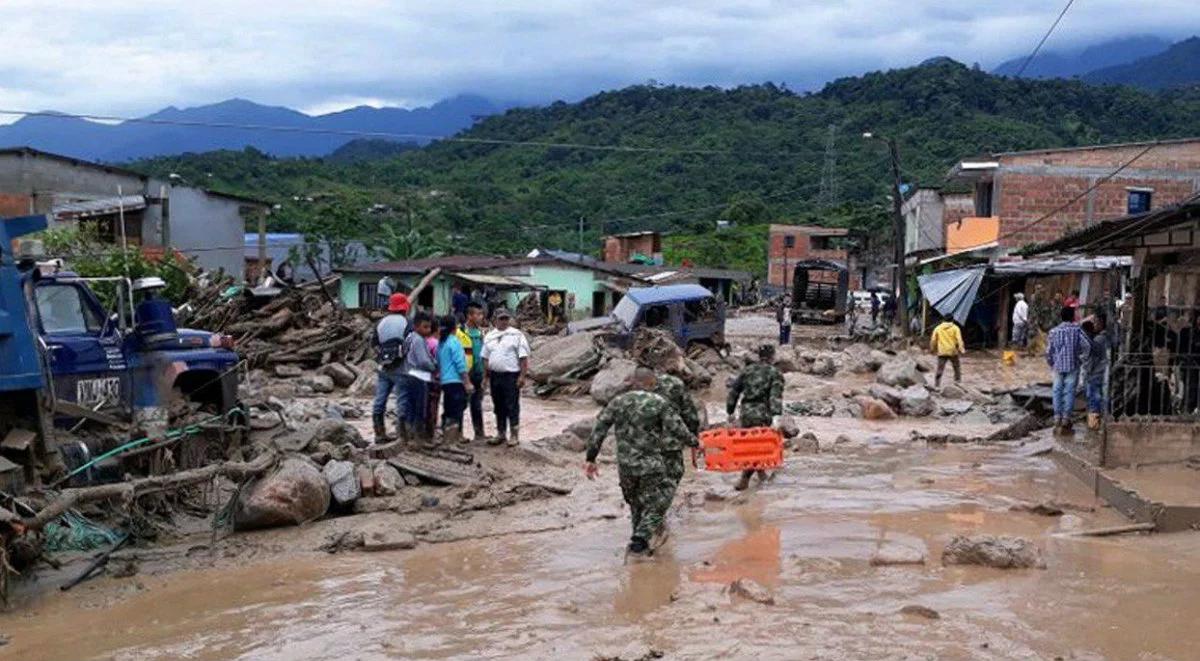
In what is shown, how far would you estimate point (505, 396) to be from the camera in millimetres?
13234

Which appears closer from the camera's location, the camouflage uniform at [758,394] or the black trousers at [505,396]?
the camouflage uniform at [758,394]

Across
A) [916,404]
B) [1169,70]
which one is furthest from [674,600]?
[1169,70]

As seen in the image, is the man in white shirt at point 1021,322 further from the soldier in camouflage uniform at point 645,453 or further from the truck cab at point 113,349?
the truck cab at point 113,349

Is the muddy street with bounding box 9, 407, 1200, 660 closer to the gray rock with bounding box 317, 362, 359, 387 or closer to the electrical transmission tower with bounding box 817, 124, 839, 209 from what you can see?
the gray rock with bounding box 317, 362, 359, 387

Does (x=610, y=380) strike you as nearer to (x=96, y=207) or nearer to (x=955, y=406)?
(x=955, y=406)

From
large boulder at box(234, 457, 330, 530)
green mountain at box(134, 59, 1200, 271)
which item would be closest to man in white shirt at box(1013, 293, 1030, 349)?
large boulder at box(234, 457, 330, 530)

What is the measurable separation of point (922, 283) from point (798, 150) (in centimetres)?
4656

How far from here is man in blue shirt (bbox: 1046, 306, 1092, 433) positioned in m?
14.2

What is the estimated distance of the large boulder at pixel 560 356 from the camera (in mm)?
21859

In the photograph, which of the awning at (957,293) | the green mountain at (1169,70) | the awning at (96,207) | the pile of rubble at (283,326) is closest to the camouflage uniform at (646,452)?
the pile of rubble at (283,326)

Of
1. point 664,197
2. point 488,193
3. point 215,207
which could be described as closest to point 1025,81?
point 664,197

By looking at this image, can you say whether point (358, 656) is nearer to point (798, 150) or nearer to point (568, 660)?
point (568, 660)

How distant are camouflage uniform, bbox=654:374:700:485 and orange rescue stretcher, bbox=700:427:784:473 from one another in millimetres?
1599

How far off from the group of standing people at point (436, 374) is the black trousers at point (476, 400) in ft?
0.04
